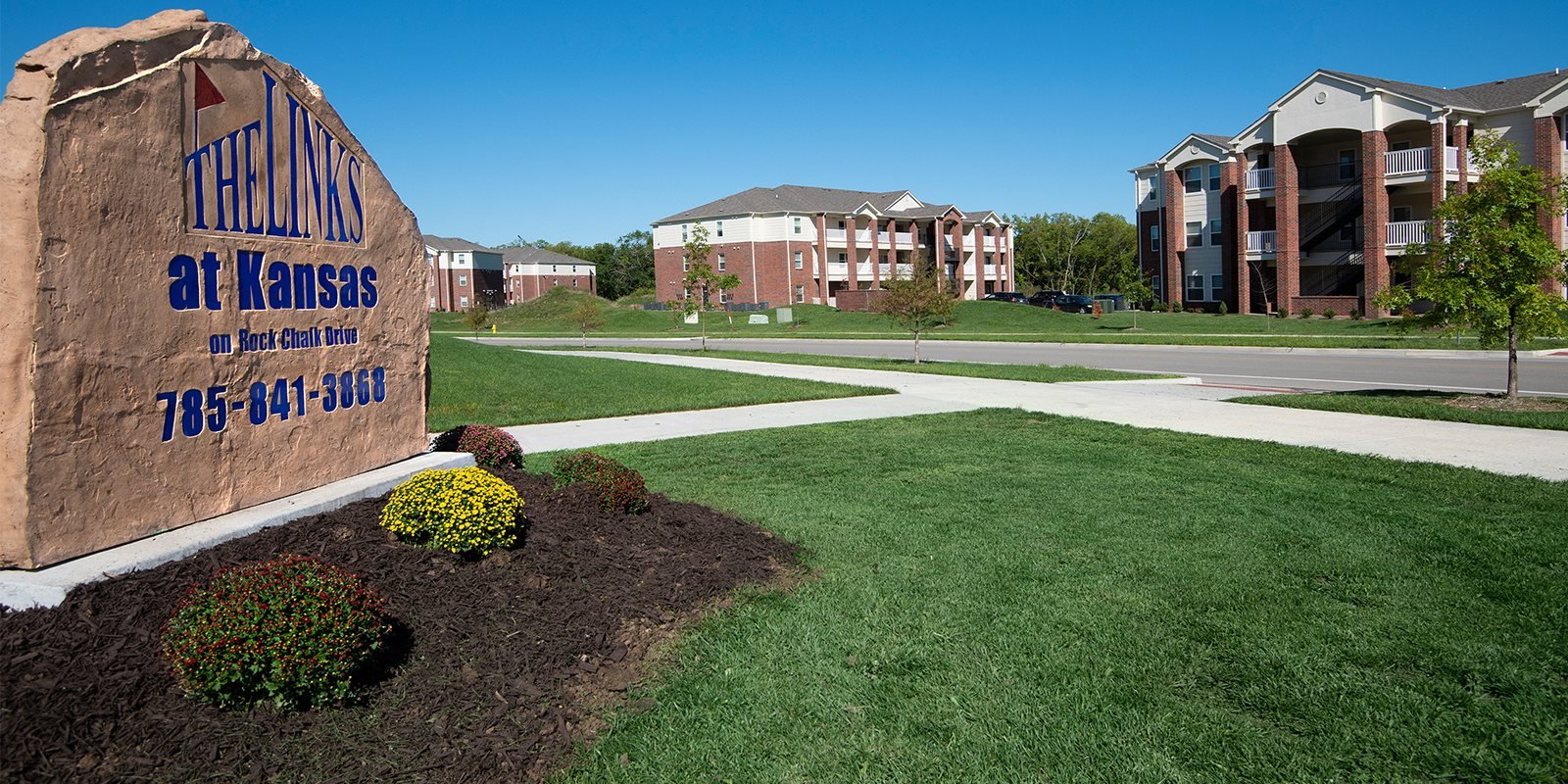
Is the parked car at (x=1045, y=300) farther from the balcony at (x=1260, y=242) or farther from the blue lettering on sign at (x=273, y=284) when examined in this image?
the blue lettering on sign at (x=273, y=284)

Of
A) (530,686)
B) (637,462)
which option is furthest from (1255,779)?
(637,462)

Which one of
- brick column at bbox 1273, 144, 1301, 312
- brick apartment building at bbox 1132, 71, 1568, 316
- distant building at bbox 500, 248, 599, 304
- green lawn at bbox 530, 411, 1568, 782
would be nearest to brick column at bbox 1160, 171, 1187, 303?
brick apartment building at bbox 1132, 71, 1568, 316

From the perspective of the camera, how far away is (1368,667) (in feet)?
17.4

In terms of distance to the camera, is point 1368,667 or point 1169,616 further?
point 1169,616

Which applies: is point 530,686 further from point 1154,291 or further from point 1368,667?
point 1154,291

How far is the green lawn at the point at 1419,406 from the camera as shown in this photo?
14117 millimetres

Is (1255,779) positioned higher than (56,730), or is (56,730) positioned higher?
(56,730)

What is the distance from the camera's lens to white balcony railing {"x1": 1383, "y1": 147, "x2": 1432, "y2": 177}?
151 ft

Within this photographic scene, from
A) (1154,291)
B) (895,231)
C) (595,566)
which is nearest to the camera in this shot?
(595,566)

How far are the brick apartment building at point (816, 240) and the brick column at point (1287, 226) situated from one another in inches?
991

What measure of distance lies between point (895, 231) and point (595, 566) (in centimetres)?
7706

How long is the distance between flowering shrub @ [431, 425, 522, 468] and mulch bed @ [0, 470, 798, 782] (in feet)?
5.50

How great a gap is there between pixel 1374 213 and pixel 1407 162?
8.13 feet

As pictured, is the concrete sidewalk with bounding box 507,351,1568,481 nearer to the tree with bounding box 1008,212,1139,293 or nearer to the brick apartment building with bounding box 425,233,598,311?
the tree with bounding box 1008,212,1139,293
